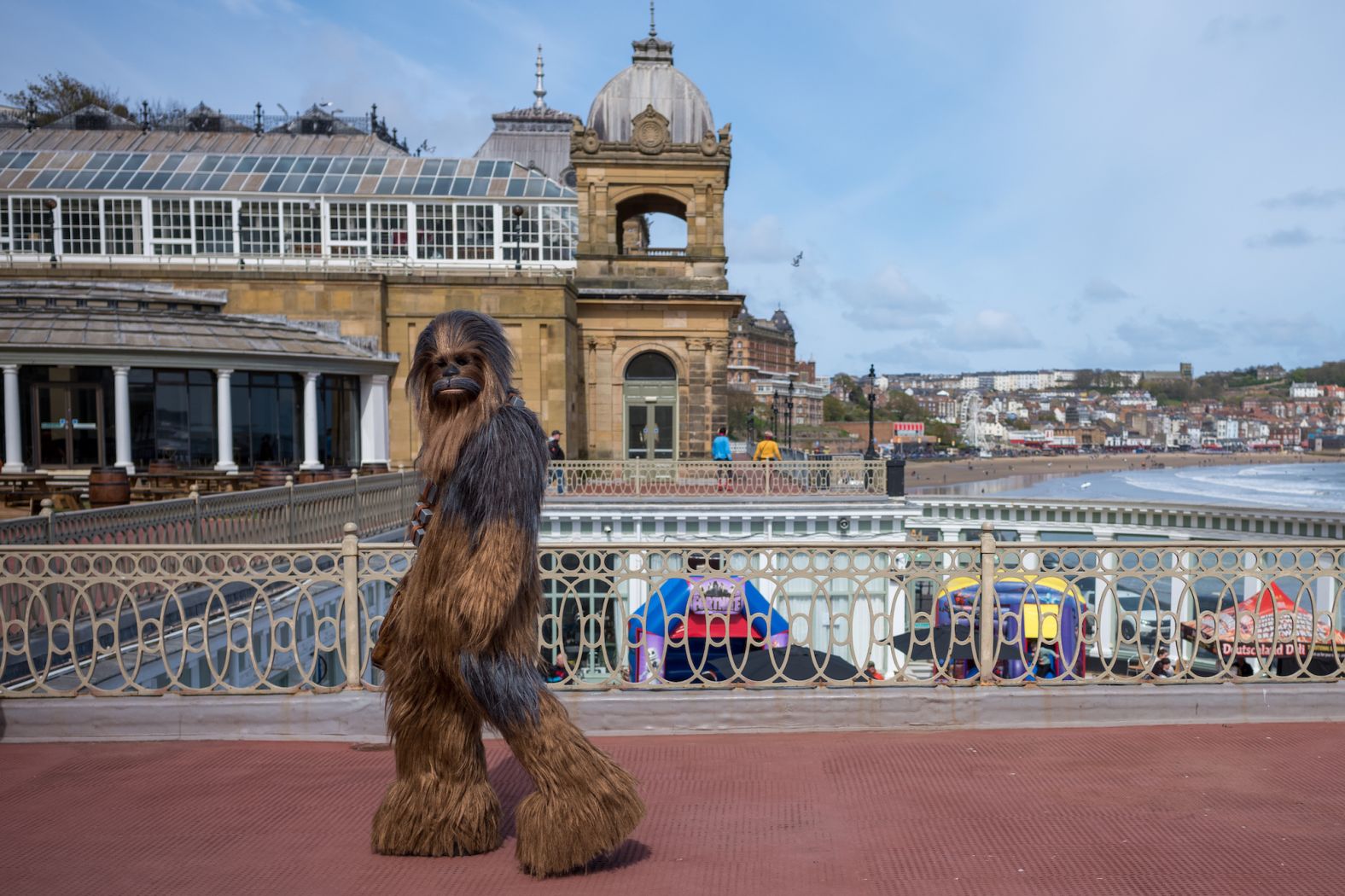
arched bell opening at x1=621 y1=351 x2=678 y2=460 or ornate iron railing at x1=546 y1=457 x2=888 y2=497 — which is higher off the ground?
arched bell opening at x1=621 y1=351 x2=678 y2=460

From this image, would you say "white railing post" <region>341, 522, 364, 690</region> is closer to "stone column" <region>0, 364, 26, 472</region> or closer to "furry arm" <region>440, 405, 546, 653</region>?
"furry arm" <region>440, 405, 546, 653</region>

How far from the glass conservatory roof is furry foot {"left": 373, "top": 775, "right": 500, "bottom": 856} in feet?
93.0

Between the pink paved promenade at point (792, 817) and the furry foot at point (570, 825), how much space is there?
0.35 feet

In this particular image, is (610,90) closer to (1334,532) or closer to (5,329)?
(5,329)

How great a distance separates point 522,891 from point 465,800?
484 millimetres

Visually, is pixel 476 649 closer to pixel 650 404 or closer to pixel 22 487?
pixel 22 487

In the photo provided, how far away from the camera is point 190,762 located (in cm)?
547

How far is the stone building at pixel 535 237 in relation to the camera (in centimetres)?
2802

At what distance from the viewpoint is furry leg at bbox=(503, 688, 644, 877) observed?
12.7 ft

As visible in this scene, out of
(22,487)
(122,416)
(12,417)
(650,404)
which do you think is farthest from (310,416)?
(650,404)

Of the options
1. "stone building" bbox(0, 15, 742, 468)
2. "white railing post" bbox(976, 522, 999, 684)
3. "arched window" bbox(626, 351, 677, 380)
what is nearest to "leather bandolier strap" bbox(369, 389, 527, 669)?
"white railing post" bbox(976, 522, 999, 684)

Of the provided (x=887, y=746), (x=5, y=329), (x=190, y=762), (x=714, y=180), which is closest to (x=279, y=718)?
(x=190, y=762)

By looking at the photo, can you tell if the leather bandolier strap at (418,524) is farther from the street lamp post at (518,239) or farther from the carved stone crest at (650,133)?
the street lamp post at (518,239)

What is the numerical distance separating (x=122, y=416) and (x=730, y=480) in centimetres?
1324
